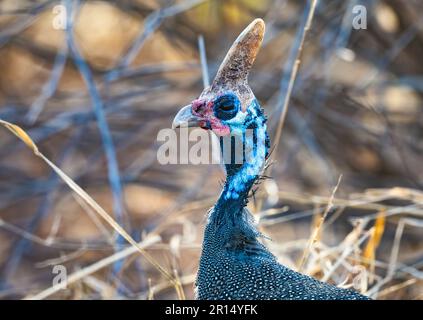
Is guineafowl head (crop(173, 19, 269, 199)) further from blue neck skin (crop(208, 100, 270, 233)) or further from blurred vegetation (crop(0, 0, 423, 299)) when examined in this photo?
blurred vegetation (crop(0, 0, 423, 299))

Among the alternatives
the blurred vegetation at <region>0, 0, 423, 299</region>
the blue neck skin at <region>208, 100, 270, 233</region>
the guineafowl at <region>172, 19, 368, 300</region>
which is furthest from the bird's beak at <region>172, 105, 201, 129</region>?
the blurred vegetation at <region>0, 0, 423, 299</region>

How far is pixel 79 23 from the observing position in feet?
18.6

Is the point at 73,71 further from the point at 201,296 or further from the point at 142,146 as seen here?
the point at 201,296

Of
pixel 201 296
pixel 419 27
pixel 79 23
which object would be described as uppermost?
pixel 79 23

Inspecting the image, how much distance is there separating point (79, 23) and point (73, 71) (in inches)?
14.9

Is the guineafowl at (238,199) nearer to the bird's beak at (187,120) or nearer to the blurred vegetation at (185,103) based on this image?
the bird's beak at (187,120)

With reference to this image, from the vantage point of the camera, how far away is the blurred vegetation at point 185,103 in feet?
15.0

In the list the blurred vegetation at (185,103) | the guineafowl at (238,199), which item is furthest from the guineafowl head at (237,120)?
the blurred vegetation at (185,103)

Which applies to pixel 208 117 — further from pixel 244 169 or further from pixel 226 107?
pixel 244 169

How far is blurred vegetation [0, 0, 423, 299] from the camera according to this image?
15.0 ft

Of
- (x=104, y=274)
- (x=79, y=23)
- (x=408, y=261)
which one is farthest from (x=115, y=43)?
Result: (x=408, y=261)

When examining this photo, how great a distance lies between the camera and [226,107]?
8.79 feet

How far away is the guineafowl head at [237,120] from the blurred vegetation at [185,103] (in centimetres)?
154

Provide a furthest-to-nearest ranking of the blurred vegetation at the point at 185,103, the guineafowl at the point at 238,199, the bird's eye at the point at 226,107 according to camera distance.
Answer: the blurred vegetation at the point at 185,103
the bird's eye at the point at 226,107
the guineafowl at the point at 238,199
